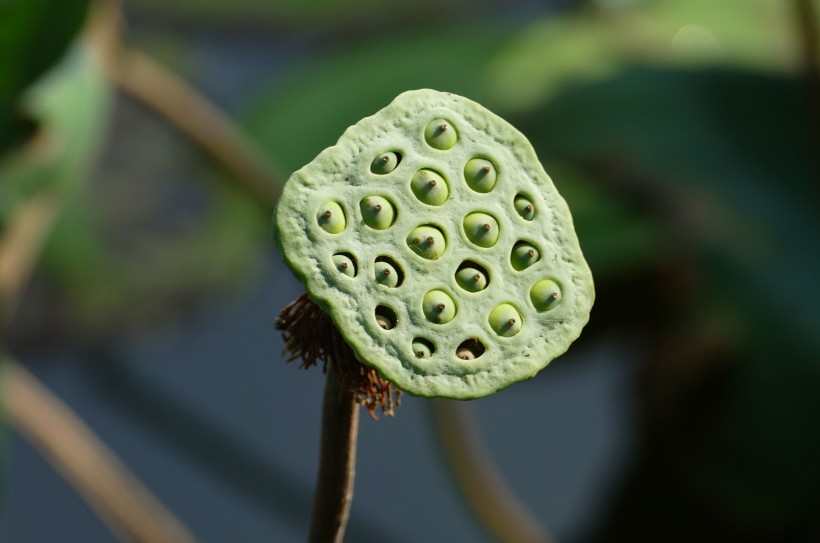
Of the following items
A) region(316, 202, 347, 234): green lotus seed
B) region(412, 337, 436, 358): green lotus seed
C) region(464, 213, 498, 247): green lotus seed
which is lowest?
region(412, 337, 436, 358): green lotus seed

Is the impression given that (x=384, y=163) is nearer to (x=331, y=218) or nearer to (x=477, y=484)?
(x=331, y=218)

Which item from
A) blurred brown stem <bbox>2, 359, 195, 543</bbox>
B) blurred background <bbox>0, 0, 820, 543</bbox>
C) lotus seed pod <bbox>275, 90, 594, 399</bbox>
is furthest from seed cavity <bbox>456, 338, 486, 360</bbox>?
blurred brown stem <bbox>2, 359, 195, 543</bbox>

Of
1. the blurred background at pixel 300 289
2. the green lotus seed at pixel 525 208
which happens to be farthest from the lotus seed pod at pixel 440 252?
the blurred background at pixel 300 289

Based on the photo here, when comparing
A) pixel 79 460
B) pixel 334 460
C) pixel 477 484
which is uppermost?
pixel 334 460

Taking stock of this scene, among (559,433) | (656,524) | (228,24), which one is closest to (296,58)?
(228,24)

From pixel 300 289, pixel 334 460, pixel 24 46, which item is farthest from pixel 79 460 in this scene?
pixel 334 460

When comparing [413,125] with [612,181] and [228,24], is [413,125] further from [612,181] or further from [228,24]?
[228,24]

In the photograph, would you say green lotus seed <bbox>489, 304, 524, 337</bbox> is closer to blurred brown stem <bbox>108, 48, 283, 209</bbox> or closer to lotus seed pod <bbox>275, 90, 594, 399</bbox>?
lotus seed pod <bbox>275, 90, 594, 399</bbox>
